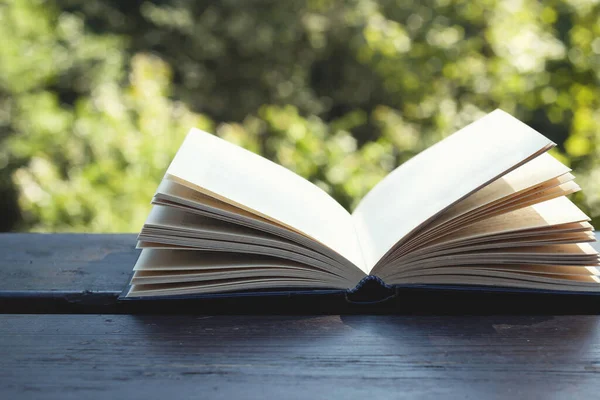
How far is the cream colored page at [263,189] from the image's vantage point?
37.7 inches

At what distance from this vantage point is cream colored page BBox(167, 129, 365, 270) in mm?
958

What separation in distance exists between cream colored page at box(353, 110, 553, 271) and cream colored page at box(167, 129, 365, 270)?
4 cm

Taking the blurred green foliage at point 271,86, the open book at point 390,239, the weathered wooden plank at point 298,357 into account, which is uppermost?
the blurred green foliage at point 271,86

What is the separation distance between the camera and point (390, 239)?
0.98 metres

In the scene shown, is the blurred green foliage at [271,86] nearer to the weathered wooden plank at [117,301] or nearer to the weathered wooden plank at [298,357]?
the weathered wooden plank at [117,301]

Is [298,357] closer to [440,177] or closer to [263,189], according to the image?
[263,189]

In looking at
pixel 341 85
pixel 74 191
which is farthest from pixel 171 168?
pixel 341 85

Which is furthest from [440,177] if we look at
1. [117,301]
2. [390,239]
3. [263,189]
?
[117,301]

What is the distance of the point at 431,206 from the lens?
0.98 m

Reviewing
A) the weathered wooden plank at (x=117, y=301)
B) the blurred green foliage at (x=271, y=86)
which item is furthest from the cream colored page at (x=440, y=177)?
the blurred green foliage at (x=271, y=86)

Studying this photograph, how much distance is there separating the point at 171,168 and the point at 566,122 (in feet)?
9.49

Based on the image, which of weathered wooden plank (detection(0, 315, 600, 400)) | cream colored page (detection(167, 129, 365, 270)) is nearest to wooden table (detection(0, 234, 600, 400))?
weathered wooden plank (detection(0, 315, 600, 400))

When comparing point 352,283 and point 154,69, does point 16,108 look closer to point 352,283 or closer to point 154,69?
point 154,69

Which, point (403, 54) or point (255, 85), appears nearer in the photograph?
point (403, 54)
